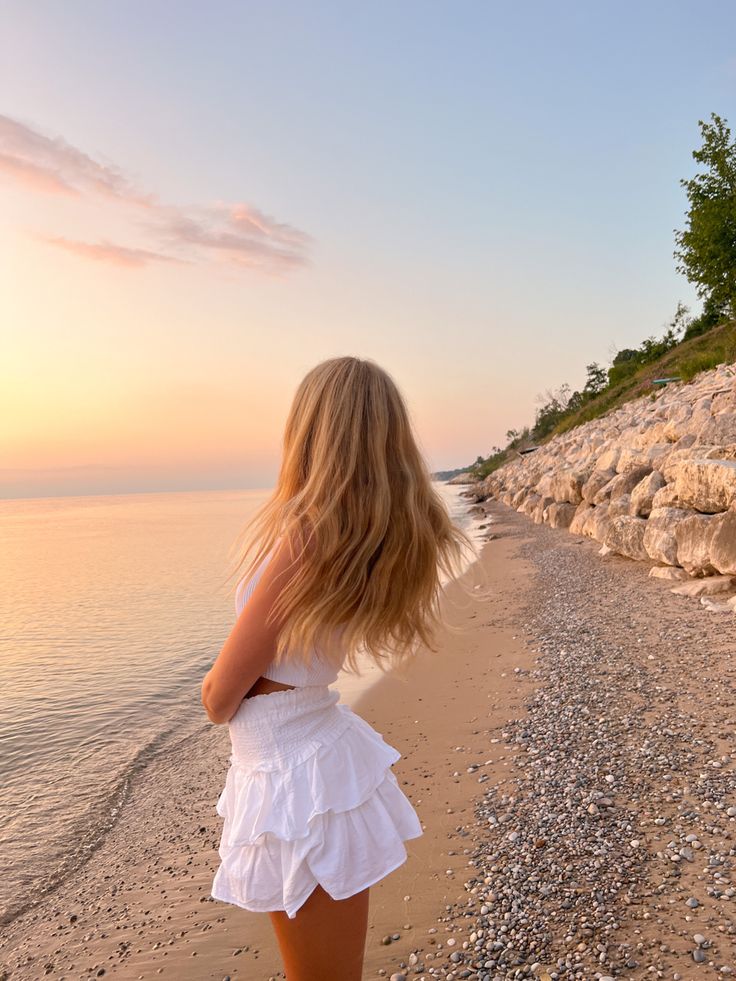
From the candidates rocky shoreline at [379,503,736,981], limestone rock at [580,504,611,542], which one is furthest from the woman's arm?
limestone rock at [580,504,611,542]

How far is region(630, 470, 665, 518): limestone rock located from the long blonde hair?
36.2 feet

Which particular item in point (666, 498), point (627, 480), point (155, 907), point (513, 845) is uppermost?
point (627, 480)

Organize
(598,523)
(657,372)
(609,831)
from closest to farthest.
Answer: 1. (609,831)
2. (598,523)
3. (657,372)

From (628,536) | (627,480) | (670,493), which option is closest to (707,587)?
(670,493)

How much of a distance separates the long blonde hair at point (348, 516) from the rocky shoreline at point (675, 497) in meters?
7.80

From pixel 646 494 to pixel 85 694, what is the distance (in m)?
10.4

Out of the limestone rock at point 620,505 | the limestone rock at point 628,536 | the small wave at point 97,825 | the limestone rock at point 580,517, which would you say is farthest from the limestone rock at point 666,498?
the small wave at point 97,825

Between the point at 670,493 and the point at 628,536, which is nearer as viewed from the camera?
the point at 670,493

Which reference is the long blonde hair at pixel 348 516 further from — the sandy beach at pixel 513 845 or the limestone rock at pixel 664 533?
the limestone rock at pixel 664 533

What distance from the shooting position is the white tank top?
6.29ft

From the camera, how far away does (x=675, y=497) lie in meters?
10.7

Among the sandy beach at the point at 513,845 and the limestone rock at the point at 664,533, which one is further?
the limestone rock at the point at 664,533

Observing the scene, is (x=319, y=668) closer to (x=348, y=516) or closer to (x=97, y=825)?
(x=348, y=516)

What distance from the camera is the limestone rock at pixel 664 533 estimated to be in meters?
10.6
